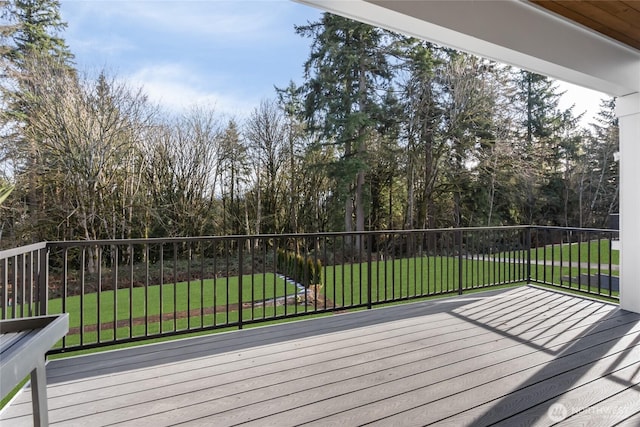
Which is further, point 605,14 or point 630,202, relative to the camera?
point 630,202

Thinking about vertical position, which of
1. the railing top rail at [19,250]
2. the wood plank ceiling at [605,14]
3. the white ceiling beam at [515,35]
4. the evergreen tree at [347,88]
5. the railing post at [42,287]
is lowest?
the railing post at [42,287]

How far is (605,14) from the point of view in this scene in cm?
282

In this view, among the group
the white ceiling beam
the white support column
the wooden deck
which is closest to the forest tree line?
the wooden deck

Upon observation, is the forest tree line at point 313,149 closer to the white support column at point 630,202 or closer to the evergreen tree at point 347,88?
the evergreen tree at point 347,88

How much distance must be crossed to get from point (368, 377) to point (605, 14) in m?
3.27

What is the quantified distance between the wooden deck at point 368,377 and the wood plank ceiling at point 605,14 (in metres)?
2.54

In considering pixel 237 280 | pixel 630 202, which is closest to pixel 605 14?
pixel 630 202

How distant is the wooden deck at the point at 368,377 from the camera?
181cm

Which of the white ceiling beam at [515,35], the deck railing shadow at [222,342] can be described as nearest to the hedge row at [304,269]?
the deck railing shadow at [222,342]

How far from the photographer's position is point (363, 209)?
10836 millimetres

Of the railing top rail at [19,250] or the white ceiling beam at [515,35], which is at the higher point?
the white ceiling beam at [515,35]

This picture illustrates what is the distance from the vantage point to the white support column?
3.56 meters

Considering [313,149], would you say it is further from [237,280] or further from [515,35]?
[515,35]

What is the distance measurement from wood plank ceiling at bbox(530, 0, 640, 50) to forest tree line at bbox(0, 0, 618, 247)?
23.1ft
